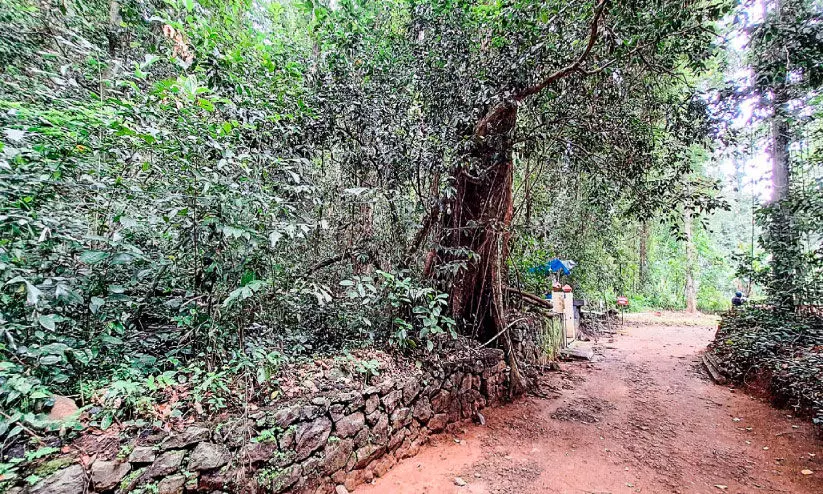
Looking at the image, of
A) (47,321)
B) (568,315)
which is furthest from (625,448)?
(47,321)

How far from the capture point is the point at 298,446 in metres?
2.62

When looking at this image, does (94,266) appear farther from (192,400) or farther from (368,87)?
(368,87)

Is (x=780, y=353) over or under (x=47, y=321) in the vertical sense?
under

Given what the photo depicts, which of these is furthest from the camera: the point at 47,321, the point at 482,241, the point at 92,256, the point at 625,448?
the point at 482,241

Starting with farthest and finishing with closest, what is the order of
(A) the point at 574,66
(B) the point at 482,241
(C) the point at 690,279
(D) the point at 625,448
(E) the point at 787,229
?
(C) the point at 690,279, (E) the point at 787,229, (B) the point at 482,241, (D) the point at 625,448, (A) the point at 574,66

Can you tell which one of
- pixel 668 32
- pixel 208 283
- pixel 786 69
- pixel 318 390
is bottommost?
pixel 318 390

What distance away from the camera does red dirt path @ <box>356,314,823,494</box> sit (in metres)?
3.10

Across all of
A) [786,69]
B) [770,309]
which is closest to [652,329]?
[770,309]

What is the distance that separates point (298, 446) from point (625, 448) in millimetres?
3360

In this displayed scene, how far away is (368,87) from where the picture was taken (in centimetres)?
395

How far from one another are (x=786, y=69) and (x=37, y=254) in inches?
244

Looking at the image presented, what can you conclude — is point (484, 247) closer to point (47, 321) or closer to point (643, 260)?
point (47, 321)

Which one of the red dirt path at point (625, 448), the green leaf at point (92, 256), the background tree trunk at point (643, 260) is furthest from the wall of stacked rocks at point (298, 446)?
the background tree trunk at point (643, 260)

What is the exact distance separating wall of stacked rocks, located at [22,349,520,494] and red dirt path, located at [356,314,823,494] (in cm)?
24
